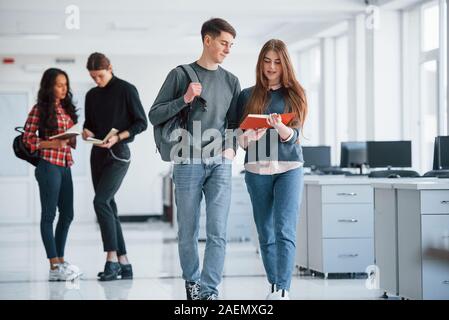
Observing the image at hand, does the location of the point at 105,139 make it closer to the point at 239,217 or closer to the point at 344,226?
the point at 344,226

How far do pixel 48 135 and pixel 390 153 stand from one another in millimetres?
3034

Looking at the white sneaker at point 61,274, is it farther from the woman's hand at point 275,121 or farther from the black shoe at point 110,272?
the woman's hand at point 275,121

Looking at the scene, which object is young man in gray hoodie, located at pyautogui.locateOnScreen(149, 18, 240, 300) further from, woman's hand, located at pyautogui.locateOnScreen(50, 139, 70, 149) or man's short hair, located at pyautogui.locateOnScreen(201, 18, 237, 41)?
woman's hand, located at pyautogui.locateOnScreen(50, 139, 70, 149)

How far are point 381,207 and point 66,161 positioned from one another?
2234 millimetres

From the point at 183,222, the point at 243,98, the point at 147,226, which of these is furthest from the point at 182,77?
the point at 147,226

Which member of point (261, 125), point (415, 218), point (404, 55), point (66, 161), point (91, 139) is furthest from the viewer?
point (404, 55)

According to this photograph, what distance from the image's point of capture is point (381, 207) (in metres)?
5.24

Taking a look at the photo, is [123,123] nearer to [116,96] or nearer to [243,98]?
[116,96]

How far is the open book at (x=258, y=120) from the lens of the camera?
394 centimetres

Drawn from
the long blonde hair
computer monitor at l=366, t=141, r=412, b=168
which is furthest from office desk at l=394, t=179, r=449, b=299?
computer monitor at l=366, t=141, r=412, b=168

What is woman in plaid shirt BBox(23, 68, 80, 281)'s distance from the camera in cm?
602

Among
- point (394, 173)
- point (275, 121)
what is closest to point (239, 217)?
point (394, 173)

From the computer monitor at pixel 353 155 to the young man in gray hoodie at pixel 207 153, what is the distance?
4.37 metres

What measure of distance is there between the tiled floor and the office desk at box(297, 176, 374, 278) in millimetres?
161
